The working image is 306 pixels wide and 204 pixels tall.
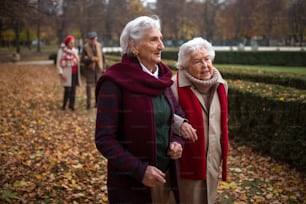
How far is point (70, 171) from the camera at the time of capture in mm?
Result: 4742

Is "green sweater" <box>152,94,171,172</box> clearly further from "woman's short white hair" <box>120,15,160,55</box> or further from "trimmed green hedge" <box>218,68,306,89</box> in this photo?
"trimmed green hedge" <box>218,68,306,89</box>

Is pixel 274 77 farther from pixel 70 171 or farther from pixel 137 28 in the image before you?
pixel 137 28

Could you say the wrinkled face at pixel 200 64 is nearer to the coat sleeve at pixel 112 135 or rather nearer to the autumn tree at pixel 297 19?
the coat sleeve at pixel 112 135

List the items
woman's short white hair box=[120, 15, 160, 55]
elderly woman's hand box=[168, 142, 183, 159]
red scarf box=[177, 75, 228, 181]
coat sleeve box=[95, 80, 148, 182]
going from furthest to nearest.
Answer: red scarf box=[177, 75, 228, 181] < elderly woman's hand box=[168, 142, 183, 159] < woman's short white hair box=[120, 15, 160, 55] < coat sleeve box=[95, 80, 148, 182]

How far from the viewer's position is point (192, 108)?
8.50 feet

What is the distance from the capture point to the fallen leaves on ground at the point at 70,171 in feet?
13.1

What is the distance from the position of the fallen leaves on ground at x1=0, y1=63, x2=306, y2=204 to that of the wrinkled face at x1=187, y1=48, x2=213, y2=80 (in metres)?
2.12

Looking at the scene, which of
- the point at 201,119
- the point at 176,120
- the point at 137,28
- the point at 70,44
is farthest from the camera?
the point at 70,44

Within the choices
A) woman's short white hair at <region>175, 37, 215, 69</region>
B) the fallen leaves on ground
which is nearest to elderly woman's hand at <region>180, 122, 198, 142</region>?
woman's short white hair at <region>175, 37, 215, 69</region>

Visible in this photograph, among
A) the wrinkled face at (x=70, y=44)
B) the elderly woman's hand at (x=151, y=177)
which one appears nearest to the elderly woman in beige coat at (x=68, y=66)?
the wrinkled face at (x=70, y=44)

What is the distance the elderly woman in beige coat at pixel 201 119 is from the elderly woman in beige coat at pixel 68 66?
6.50 metres

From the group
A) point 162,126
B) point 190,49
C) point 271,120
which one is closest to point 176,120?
point 162,126

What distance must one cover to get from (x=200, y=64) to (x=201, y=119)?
0.46m

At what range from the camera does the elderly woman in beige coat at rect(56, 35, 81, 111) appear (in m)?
8.62
